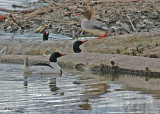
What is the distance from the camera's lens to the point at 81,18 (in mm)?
20844

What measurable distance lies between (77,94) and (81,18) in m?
14.3

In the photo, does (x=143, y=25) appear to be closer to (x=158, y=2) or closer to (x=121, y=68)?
(x=158, y=2)

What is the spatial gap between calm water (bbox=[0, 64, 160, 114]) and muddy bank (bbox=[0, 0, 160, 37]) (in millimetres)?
9399

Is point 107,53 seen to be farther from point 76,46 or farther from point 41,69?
point 41,69

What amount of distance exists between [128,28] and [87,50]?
633cm

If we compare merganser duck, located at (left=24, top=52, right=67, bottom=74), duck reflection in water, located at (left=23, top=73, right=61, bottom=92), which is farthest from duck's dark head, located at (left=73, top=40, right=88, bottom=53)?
duck reflection in water, located at (left=23, top=73, right=61, bottom=92)

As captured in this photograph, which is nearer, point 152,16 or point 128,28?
point 128,28

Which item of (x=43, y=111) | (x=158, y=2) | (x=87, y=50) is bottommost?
(x=43, y=111)

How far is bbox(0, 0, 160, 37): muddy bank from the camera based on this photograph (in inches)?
752

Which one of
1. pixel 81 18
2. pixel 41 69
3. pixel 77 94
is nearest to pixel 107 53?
pixel 41 69

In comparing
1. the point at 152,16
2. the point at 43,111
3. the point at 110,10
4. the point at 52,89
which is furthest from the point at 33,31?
the point at 43,111

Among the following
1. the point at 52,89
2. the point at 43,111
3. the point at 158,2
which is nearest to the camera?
the point at 43,111

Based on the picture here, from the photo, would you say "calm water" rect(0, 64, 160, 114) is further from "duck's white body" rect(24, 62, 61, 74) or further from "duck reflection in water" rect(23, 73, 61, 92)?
"duck's white body" rect(24, 62, 61, 74)

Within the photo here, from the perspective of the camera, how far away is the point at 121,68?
34.9 ft
